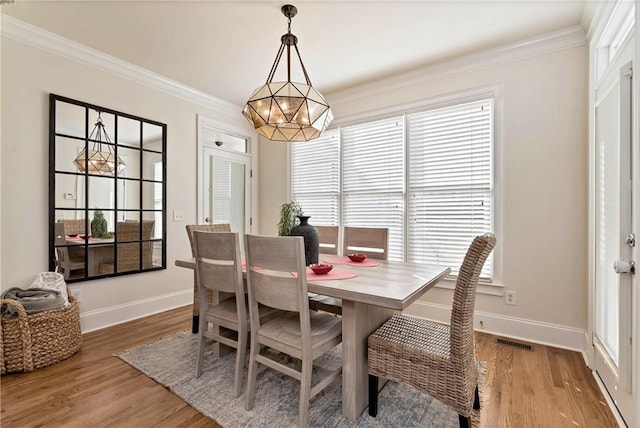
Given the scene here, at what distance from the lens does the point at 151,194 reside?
3.35 metres

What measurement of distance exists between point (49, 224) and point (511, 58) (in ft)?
14.4

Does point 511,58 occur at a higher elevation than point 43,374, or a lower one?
higher

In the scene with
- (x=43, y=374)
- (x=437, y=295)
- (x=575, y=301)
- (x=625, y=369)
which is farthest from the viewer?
(x=437, y=295)

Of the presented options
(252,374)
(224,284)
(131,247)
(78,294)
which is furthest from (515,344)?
(78,294)

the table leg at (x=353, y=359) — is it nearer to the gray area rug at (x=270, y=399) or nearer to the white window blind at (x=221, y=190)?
the gray area rug at (x=270, y=399)

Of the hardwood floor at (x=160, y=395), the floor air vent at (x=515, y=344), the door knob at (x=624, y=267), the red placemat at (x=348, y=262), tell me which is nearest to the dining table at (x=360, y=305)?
the red placemat at (x=348, y=262)

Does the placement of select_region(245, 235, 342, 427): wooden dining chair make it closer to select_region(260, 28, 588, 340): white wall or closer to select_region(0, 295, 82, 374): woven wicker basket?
select_region(0, 295, 82, 374): woven wicker basket

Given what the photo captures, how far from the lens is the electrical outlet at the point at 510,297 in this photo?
272 centimetres

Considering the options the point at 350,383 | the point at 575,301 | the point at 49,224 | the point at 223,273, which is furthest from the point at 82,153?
the point at 575,301

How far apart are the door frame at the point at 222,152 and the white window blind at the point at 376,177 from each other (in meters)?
1.53

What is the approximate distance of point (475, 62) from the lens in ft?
9.55

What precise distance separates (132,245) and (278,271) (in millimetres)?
2422

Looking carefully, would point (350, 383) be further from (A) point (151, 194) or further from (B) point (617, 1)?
(A) point (151, 194)

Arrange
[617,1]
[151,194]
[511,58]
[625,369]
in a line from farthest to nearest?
[151,194], [511,58], [617,1], [625,369]
